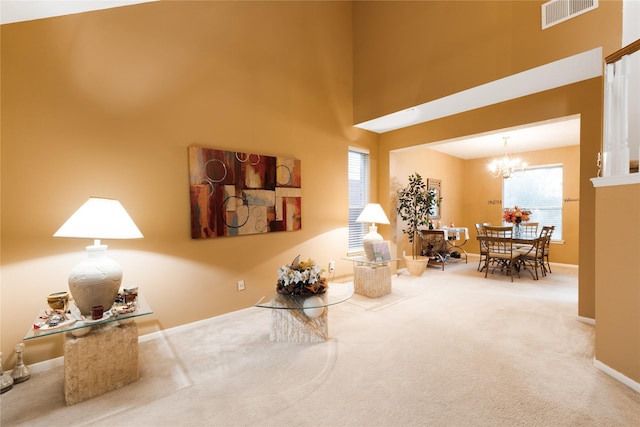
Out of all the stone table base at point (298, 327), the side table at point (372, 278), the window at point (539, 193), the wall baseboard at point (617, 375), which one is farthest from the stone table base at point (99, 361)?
the window at point (539, 193)

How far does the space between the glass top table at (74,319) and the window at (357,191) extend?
133 inches

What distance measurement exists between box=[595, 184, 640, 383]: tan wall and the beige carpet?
0.68 feet

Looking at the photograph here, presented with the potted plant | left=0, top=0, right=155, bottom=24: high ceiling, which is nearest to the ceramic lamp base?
left=0, top=0, right=155, bottom=24: high ceiling

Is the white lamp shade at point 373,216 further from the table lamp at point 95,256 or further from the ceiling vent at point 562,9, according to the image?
the table lamp at point 95,256

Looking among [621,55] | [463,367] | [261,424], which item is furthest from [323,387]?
[621,55]

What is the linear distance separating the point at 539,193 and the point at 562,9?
17.3 ft

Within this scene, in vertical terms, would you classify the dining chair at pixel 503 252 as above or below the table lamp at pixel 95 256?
below

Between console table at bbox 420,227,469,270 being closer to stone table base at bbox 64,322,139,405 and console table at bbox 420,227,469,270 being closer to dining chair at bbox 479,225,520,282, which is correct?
dining chair at bbox 479,225,520,282

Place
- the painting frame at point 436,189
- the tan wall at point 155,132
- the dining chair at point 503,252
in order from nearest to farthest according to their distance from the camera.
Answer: the tan wall at point 155,132
the dining chair at point 503,252
the painting frame at point 436,189

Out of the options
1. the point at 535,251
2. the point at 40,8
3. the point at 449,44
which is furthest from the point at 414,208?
the point at 40,8

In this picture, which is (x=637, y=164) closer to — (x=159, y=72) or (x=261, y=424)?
(x=261, y=424)

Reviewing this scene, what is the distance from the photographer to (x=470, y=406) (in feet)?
5.89

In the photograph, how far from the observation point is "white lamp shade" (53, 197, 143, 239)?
6.41ft

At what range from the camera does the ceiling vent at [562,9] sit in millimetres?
2664
